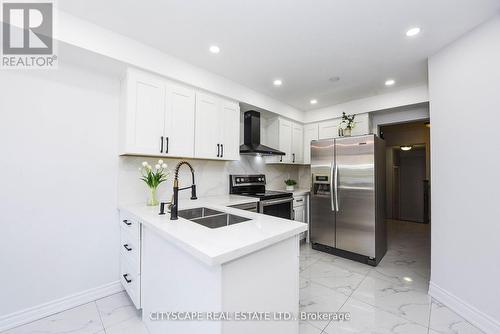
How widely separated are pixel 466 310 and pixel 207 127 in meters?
3.11

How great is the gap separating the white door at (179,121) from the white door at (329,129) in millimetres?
2623

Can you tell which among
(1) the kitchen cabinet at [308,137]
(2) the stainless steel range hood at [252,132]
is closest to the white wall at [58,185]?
(2) the stainless steel range hood at [252,132]

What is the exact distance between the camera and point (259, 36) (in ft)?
6.57

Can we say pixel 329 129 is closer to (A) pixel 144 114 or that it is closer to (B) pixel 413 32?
(B) pixel 413 32

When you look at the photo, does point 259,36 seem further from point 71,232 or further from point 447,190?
point 71,232

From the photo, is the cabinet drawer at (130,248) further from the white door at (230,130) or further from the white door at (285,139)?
the white door at (285,139)

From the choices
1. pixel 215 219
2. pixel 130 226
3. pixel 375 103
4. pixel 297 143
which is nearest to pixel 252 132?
pixel 297 143

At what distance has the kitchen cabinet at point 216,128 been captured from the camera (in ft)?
8.63

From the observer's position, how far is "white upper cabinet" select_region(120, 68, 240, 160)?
6.95 feet

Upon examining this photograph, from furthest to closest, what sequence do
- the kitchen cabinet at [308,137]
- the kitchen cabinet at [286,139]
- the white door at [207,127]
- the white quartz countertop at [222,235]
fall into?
the kitchen cabinet at [308,137] < the kitchen cabinet at [286,139] < the white door at [207,127] < the white quartz countertop at [222,235]

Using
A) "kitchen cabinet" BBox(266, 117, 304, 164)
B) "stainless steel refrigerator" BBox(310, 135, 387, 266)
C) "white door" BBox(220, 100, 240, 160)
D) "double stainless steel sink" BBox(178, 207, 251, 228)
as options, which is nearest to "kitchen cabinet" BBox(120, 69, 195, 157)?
"white door" BBox(220, 100, 240, 160)

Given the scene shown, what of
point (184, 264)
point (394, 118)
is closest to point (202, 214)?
point (184, 264)

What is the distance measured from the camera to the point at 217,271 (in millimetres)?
1001
